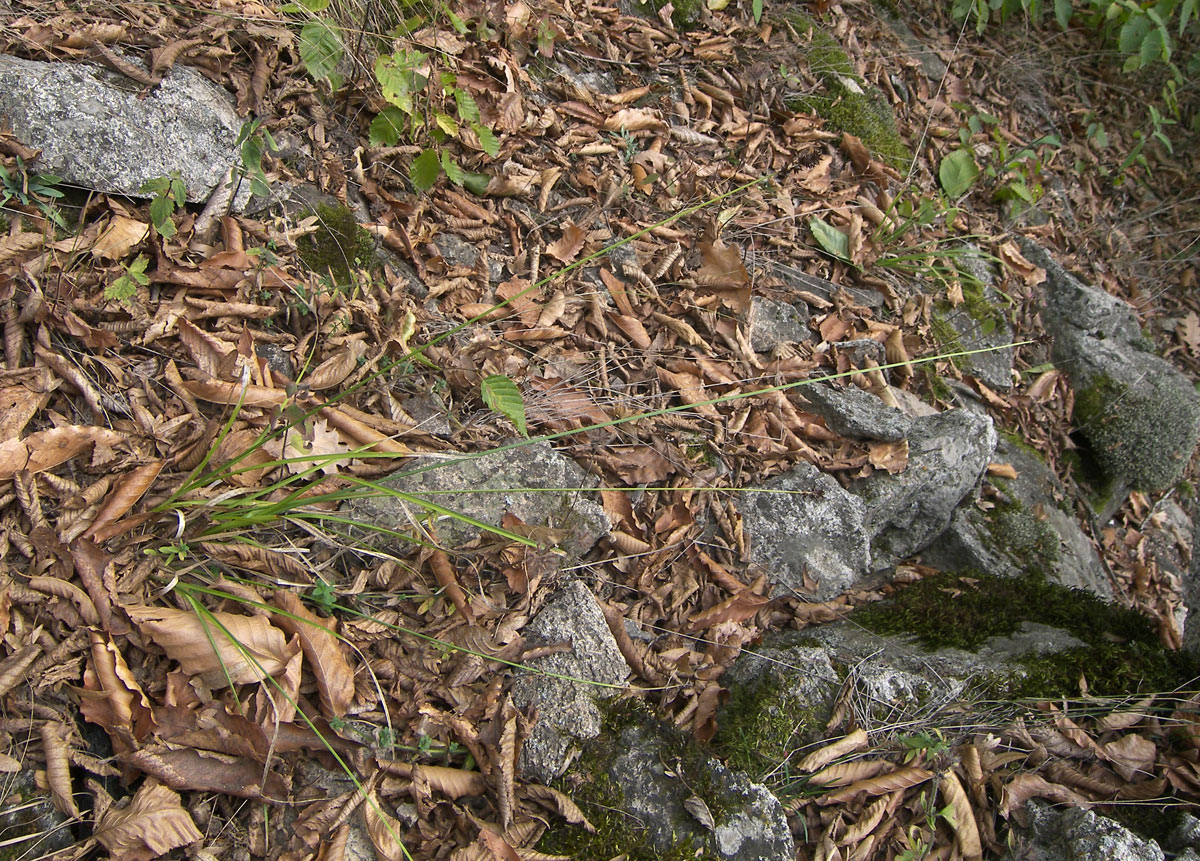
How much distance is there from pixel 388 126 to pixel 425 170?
8.9 inches

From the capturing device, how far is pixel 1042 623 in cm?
237

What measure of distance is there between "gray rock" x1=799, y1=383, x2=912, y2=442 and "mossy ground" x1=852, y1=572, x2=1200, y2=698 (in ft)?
1.89

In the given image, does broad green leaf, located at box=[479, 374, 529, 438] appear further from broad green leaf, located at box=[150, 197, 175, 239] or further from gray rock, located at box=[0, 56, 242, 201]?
gray rock, located at box=[0, 56, 242, 201]

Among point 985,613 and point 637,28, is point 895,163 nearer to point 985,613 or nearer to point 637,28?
point 637,28

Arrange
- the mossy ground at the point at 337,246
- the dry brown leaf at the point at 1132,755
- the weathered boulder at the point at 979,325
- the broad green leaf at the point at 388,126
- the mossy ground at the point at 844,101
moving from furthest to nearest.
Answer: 1. the mossy ground at the point at 844,101
2. the weathered boulder at the point at 979,325
3. the broad green leaf at the point at 388,126
4. the mossy ground at the point at 337,246
5. the dry brown leaf at the point at 1132,755

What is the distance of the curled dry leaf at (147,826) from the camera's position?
1.58m

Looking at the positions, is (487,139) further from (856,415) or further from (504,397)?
(856,415)

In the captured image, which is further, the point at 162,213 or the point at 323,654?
the point at 162,213

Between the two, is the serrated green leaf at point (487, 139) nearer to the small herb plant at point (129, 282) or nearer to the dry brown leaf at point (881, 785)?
the small herb plant at point (129, 282)

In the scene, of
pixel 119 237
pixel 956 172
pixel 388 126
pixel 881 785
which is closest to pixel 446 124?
pixel 388 126

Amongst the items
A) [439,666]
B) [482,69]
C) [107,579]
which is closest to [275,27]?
[482,69]

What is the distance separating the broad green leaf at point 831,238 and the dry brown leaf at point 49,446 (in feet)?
9.28

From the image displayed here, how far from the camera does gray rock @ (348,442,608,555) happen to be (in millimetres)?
2133


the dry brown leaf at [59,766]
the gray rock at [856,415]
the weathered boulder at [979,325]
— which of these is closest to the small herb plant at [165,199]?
the dry brown leaf at [59,766]
